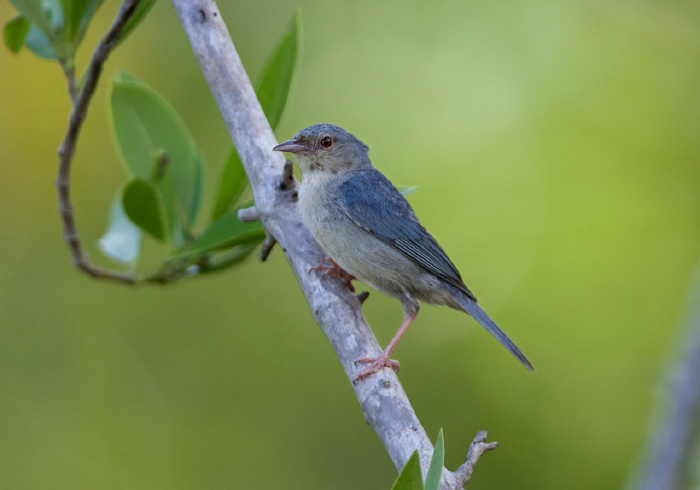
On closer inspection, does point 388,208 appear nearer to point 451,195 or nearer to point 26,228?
point 451,195

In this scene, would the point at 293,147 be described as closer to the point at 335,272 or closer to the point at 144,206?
the point at 335,272

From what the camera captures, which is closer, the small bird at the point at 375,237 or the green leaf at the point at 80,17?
the green leaf at the point at 80,17

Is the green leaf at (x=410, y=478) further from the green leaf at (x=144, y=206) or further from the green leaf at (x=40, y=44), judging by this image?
the green leaf at (x=40, y=44)

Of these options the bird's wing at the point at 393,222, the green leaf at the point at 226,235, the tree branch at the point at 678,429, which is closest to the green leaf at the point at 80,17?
the green leaf at the point at 226,235

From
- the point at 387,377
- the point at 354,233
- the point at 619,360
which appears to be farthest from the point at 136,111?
the point at 619,360

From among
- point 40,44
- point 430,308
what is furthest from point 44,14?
point 430,308
